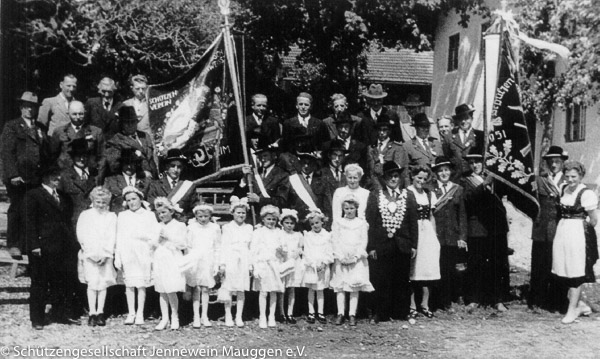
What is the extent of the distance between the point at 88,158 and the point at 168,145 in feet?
3.04

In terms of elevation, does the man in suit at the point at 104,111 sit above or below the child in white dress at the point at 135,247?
above

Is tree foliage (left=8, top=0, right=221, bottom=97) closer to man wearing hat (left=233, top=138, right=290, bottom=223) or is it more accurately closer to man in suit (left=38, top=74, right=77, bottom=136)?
man in suit (left=38, top=74, right=77, bottom=136)

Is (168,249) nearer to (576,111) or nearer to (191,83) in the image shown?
(191,83)

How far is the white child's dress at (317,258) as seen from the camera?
7.77 meters

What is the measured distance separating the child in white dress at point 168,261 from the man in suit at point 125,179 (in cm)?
47

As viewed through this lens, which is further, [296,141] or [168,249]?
[296,141]

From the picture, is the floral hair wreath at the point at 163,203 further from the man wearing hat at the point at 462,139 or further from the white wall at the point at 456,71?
the white wall at the point at 456,71

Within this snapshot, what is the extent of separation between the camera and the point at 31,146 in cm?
809

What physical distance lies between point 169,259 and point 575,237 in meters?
4.68

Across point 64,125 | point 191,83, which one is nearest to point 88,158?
point 64,125

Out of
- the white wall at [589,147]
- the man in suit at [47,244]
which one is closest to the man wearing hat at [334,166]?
the man in suit at [47,244]

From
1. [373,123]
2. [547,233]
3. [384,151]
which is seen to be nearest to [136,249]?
[384,151]

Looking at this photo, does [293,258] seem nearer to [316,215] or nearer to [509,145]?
[316,215]

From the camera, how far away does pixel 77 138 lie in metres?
7.95
